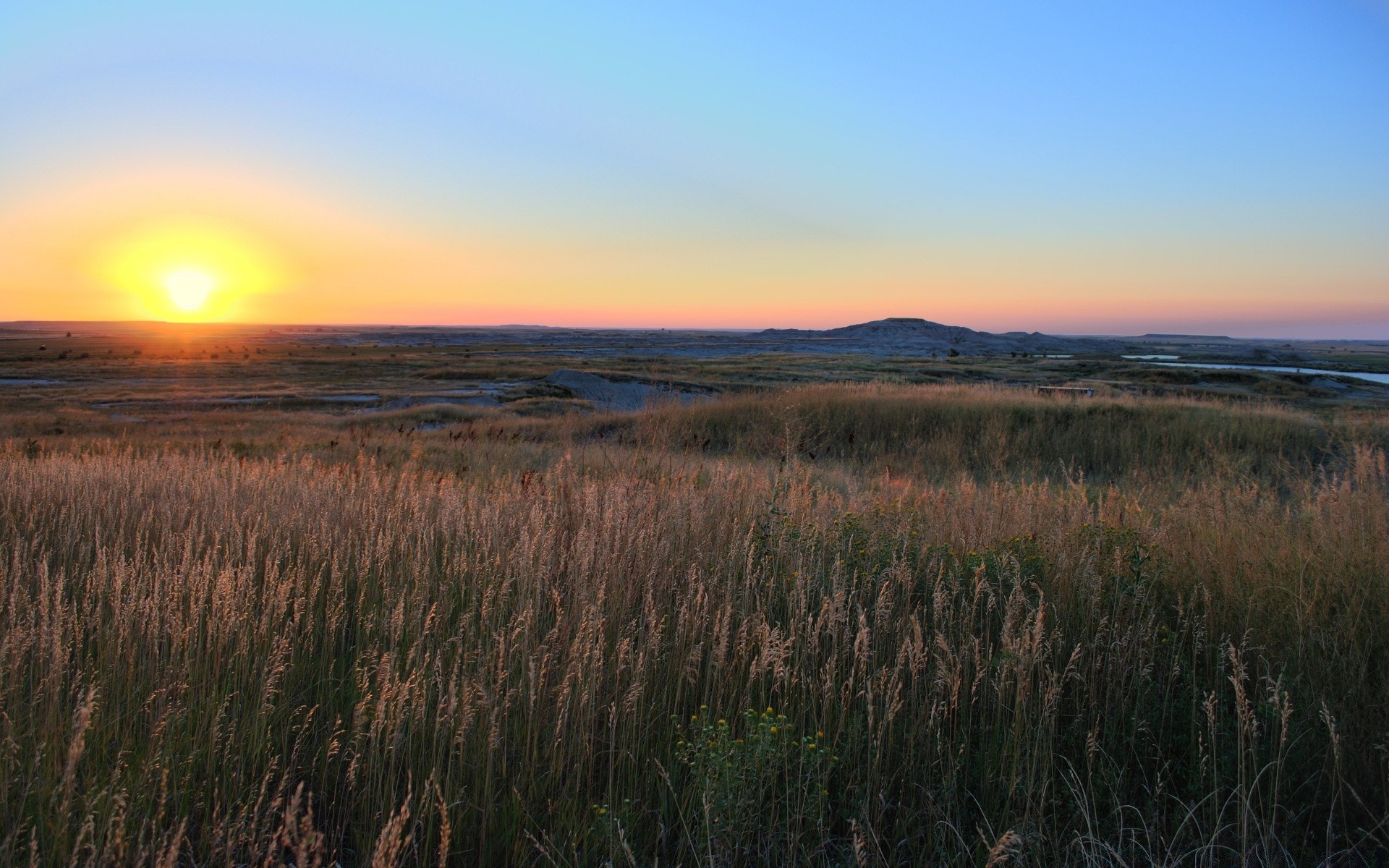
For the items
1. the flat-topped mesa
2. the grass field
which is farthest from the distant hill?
the grass field

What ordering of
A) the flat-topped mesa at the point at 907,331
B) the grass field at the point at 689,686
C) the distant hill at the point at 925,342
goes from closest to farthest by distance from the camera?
the grass field at the point at 689,686, the distant hill at the point at 925,342, the flat-topped mesa at the point at 907,331

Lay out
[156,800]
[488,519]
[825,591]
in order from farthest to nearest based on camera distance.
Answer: [488,519] → [825,591] → [156,800]

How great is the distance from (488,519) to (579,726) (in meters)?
2.51

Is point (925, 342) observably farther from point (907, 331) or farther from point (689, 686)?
point (689, 686)

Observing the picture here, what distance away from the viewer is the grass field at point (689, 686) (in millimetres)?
2326

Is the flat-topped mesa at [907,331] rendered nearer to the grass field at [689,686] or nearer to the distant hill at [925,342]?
the distant hill at [925,342]

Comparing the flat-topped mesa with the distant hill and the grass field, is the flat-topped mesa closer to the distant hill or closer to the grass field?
the distant hill

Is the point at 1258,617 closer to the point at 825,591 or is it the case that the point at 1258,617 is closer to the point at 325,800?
the point at 825,591

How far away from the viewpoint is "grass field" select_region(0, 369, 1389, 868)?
233 centimetres

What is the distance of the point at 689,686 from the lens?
3180 mm

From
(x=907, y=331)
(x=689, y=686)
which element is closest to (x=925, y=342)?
(x=907, y=331)

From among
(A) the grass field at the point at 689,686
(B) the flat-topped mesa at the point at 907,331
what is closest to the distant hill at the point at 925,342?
(B) the flat-topped mesa at the point at 907,331

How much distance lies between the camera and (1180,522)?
533 centimetres

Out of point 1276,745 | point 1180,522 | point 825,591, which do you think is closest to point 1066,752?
point 1276,745
